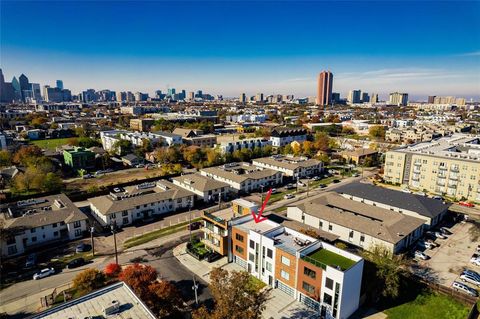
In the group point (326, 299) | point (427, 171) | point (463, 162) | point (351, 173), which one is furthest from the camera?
point (351, 173)

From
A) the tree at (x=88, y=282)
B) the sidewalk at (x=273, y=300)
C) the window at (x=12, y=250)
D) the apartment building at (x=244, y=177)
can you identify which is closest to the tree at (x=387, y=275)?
the sidewalk at (x=273, y=300)

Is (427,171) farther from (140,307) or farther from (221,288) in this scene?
(140,307)

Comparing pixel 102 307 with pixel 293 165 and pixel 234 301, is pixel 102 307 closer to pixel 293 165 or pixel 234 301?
pixel 234 301

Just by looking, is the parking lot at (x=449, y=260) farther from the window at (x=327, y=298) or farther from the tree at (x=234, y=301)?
the tree at (x=234, y=301)

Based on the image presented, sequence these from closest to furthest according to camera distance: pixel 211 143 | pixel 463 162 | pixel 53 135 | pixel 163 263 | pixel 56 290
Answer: pixel 56 290, pixel 163 263, pixel 463 162, pixel 211 143, pixel 53 135

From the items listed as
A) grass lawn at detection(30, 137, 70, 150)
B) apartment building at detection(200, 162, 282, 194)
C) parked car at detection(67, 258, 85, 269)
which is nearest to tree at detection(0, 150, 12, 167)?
grass lawn at detection(30, 137, 70, 150)

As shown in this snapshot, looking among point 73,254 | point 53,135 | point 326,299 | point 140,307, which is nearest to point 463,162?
A: point 326,299

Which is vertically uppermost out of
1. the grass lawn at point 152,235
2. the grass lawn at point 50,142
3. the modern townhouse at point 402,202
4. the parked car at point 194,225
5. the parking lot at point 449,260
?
the modern townhouse at point 402,202
